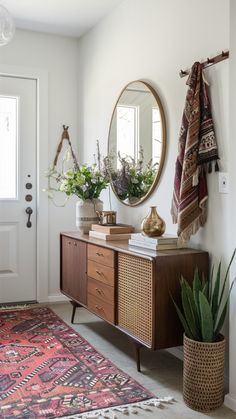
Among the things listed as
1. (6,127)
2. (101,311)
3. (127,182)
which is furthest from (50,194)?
(101,311)

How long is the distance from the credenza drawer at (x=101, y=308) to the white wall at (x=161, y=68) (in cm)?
62

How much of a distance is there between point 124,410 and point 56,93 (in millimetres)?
3018

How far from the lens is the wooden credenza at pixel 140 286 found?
→ 7.71 feet

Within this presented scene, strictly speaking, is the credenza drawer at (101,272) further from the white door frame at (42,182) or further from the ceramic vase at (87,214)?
the white door frame at (42,182)

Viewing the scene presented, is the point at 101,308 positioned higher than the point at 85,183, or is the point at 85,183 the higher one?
the point at 85,183

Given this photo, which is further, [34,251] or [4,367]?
[34,251]

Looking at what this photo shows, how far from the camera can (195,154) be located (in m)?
2.44

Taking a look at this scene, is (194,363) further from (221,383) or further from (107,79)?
(107,79)

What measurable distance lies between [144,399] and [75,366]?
569 mm

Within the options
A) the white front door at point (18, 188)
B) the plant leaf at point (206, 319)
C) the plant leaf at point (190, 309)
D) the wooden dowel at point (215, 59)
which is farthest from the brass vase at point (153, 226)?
the white front door at point (18, 188)

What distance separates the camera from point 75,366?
2670mm

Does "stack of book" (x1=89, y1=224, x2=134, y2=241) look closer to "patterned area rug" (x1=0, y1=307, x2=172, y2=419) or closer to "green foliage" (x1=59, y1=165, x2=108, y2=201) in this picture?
"green foliage" (x1=59, y1=165, x2=108, y2=201)

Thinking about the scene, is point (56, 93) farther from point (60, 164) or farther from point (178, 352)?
point (178, 352)

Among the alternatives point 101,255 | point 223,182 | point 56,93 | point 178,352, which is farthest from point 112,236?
point 56,93
